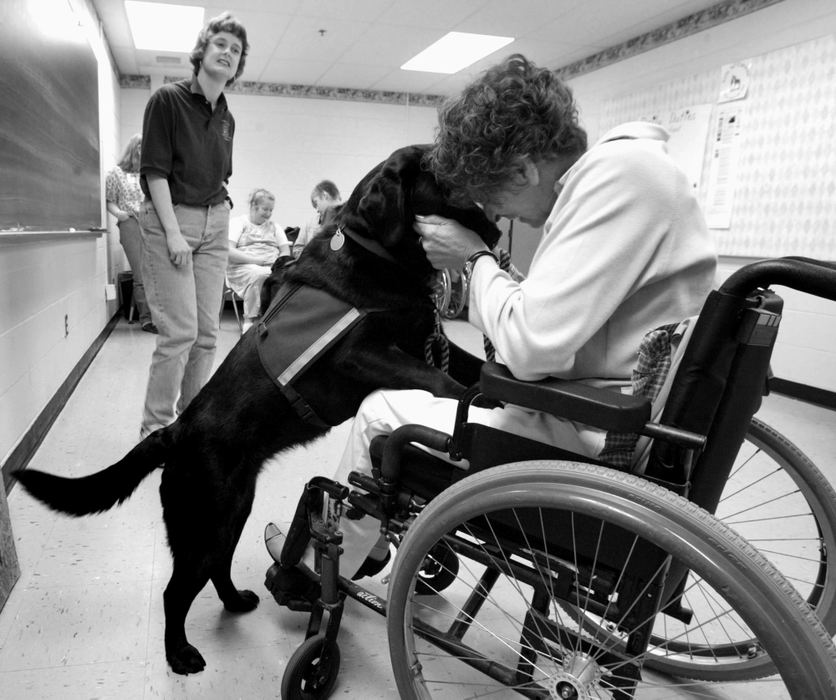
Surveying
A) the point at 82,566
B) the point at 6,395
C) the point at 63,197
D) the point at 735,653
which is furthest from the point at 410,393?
the point at 63,197

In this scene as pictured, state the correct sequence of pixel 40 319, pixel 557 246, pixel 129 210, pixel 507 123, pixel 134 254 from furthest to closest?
pixel 134 254 → pixel 129 210 → pixel 40 319 → pixel 507 123 → pixel 557 246

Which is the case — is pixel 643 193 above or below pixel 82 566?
above

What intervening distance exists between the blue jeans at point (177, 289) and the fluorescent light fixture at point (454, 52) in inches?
157

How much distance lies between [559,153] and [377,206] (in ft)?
1.13

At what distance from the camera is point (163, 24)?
5.30 m

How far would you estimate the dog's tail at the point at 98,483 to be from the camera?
113 centimetres

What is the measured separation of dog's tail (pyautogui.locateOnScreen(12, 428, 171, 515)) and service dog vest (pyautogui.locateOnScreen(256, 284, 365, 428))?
27 centimetres

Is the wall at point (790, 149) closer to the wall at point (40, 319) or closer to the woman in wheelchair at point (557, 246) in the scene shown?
the woman in wheelchair at point (557, 246)

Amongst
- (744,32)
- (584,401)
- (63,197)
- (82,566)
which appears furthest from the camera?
(744,32)

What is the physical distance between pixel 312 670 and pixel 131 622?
1.55 ft

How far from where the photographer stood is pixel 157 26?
17.5ft

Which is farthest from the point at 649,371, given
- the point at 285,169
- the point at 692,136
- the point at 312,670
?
the point at 285,169

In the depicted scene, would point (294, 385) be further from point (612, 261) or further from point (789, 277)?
point (789, 277)

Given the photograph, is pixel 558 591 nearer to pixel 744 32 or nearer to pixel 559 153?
pixel 559 153
